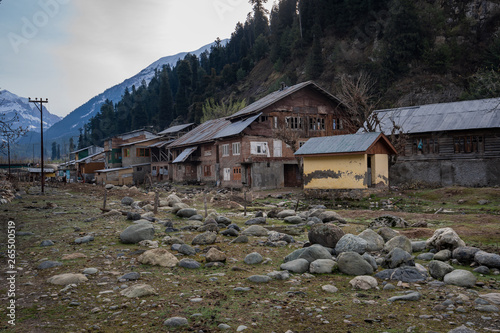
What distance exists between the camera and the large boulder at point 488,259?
8.23 metres

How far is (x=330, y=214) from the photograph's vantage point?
53.7 feet

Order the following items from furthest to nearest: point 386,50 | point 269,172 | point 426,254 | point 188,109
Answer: point 188,109
point 386,50
point 269,172
point 426,254

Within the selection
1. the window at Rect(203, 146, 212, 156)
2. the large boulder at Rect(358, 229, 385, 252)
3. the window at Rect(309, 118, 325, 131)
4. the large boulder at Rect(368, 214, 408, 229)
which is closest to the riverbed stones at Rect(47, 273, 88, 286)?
the large boulder at Rect(358, 229, 385, 252)

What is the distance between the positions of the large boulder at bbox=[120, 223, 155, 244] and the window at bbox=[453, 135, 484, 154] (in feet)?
90.0

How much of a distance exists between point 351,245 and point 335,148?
48.4ft

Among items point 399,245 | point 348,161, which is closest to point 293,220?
point 399,245

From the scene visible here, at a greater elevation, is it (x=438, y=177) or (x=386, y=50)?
(x=386, y=50)

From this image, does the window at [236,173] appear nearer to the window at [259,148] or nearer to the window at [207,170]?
the window at [259,148]

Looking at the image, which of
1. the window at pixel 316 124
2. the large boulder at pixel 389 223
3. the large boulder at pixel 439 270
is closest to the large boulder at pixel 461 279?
the large boulder at pixel 439 270

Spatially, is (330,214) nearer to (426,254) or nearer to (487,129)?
(426,254)

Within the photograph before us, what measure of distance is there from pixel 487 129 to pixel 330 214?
779 inches

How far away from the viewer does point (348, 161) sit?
2328 cm

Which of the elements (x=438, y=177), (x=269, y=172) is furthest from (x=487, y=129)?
(x=269, y=172)

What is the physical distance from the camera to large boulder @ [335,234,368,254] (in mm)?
9812
